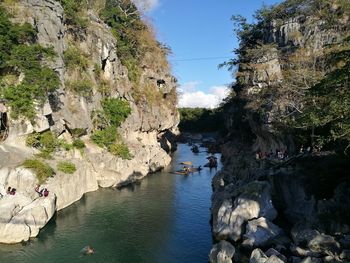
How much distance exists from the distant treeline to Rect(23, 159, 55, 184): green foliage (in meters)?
82.7

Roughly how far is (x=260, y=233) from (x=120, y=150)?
81.0 feet

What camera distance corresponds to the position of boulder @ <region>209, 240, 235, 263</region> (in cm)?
1992

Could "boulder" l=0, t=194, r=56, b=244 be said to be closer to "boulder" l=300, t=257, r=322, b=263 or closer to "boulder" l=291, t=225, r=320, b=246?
"boulder" l=291, t=225, r=320, b=246

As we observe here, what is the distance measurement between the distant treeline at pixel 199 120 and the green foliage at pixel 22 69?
80.3 m

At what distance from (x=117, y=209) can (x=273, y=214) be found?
13.4m

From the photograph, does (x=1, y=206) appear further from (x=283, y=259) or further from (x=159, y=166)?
(x=159, y=166)

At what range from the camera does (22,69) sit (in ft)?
104

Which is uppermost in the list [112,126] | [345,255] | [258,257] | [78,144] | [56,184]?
[112,126]

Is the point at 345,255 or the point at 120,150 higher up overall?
the point at 120,150

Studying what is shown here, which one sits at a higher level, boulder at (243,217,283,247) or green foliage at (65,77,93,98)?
green foliage at (65,77,93,98)

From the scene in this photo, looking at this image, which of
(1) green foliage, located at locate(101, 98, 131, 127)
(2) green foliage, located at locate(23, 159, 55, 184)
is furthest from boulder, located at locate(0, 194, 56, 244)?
(1) green foliage, located at locate(101, 98, 131, 127)

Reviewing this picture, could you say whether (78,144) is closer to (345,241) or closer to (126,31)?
(126,31)

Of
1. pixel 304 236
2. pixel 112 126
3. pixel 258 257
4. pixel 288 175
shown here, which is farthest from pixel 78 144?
pixel 304 236

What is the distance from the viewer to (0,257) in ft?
69.8
